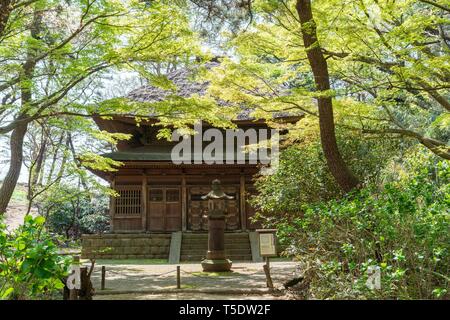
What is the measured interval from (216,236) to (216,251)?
402 mm

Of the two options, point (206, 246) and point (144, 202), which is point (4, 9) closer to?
point (206, 246)

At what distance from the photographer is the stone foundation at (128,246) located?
1611 centimetres

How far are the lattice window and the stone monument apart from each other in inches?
274

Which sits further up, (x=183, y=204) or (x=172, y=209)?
(x=183, y=204)

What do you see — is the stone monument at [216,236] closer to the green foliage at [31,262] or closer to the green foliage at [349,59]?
the green foliage at [349,59]

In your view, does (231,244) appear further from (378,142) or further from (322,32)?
(322,32)

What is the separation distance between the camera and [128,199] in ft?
59.5

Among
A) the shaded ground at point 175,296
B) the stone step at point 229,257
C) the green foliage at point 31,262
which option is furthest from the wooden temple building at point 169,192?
the green foliage at point 31,262

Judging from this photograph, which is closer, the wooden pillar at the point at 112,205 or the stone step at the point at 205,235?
the stone step at the point at 205,235

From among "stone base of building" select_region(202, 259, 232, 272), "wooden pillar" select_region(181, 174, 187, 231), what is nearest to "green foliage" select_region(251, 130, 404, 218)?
"stone base of building" select_region(202, 259, 232, 272)

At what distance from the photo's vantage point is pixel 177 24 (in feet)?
28.4

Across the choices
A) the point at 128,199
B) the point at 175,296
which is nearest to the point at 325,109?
the point at 175,296

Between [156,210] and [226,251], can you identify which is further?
[156,210]

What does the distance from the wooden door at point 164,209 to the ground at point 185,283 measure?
4590 millimetres
